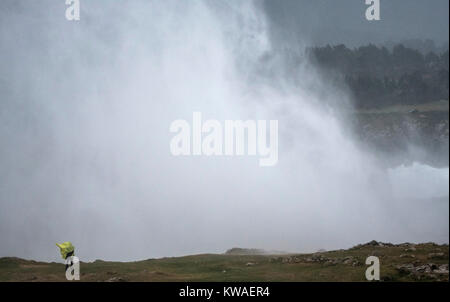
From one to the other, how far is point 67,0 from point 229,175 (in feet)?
255

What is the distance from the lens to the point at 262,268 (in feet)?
236

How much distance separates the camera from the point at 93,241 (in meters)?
159

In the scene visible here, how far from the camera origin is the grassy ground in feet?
209

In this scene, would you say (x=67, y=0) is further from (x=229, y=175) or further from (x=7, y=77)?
(x=229, y=175)

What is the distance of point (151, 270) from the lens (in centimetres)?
7488

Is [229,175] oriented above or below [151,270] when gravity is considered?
above

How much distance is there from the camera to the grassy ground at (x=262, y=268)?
63781mm

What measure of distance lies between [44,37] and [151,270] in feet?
449
